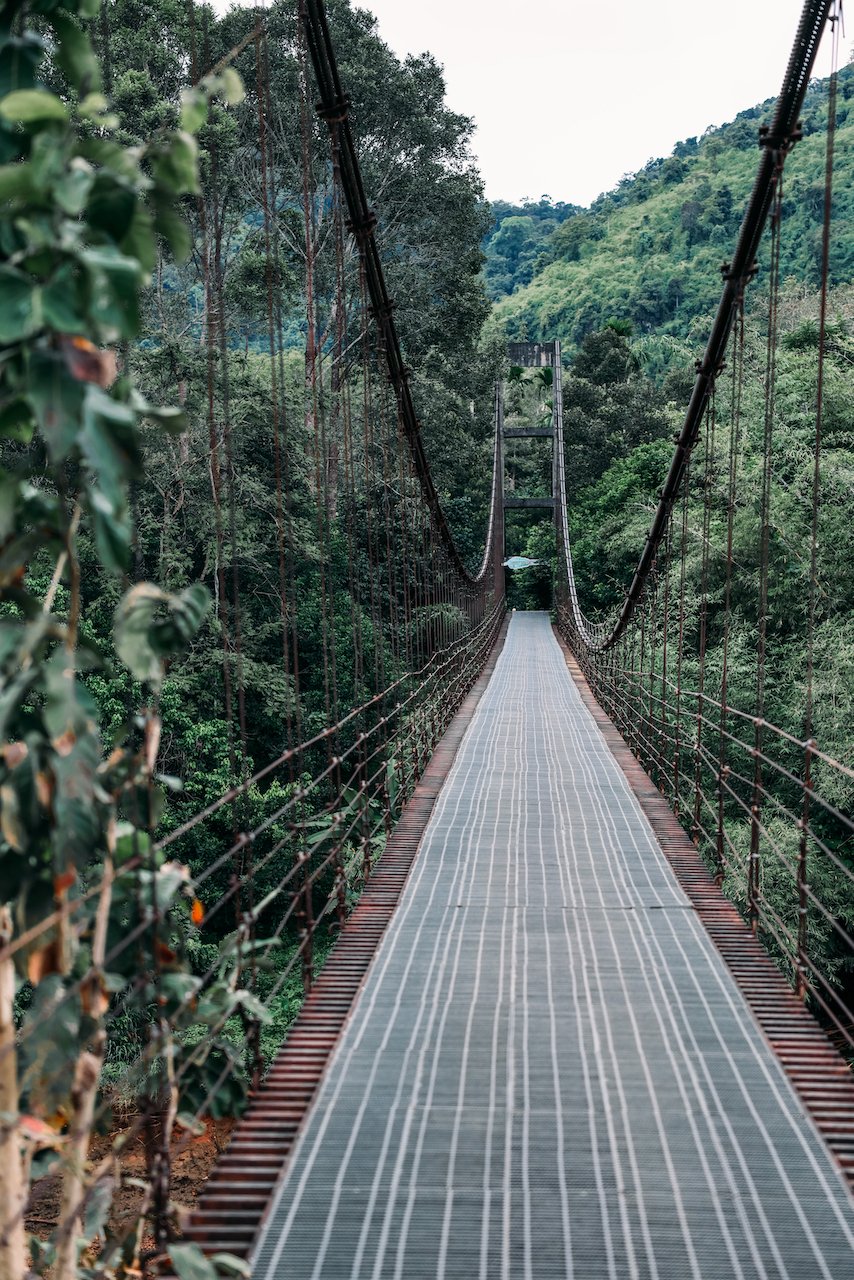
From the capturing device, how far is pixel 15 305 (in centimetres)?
126

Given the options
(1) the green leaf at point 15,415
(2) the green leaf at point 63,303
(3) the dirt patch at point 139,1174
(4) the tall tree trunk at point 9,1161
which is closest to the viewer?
(2) the green leaf at point 63,303

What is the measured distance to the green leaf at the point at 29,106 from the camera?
4.16ft

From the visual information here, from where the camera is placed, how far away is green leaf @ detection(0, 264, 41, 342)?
1243 millimetres

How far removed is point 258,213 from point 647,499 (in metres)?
9.12

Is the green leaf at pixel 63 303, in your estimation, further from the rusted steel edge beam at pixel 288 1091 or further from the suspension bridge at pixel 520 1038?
the rusted steel edge beam at pixel 288 1091

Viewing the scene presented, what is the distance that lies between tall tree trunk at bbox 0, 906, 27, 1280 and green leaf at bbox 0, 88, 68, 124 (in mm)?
1036

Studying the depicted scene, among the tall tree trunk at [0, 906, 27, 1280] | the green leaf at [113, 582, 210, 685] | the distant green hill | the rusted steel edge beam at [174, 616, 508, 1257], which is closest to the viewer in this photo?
the tall tree trunk at [0, 906, 27, 1280]

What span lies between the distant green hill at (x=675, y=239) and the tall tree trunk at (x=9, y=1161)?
2813 cm

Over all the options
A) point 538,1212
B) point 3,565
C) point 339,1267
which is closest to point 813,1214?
point 538,1212

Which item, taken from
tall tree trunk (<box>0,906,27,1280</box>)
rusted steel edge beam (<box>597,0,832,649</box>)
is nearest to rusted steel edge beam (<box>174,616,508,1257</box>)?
tall tree trunk (<box>0,906,27,1280</box>)

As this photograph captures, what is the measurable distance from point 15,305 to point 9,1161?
1.11m

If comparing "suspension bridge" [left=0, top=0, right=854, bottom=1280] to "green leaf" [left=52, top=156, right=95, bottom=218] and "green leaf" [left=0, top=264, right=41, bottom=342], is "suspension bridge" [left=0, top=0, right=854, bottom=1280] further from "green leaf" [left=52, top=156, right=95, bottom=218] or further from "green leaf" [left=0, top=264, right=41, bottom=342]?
"green leaf" [left=52, top=156, right=95, bottom=218]

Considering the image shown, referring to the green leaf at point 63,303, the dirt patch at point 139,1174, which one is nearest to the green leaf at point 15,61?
the green leaf at point 63,303

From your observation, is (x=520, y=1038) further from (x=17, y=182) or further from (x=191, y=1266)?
(x=17, y=182)
